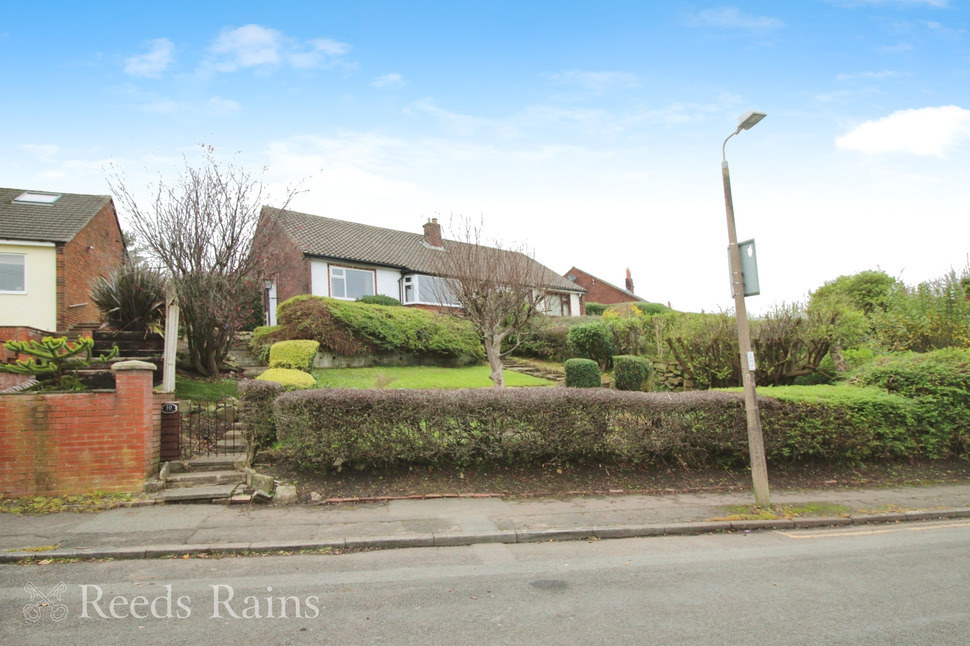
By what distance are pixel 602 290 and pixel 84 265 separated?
38238 mm

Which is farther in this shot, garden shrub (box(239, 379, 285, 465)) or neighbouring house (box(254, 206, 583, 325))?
neighbouring house (box(254, 206, 583, 325))

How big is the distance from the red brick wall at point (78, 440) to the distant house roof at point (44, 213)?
47.4 ft

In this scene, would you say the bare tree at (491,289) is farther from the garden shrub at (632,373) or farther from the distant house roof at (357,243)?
the distant house roof at (357,243)

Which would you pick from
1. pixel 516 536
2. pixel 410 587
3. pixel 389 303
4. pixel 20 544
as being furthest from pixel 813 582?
pixel 389 303

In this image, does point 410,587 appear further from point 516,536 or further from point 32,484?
point 32,484

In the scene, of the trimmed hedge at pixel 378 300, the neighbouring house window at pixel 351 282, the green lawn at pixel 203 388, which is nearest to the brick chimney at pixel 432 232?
the neighbouring house window at pixel 351 282

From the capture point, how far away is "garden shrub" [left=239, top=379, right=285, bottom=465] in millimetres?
9172

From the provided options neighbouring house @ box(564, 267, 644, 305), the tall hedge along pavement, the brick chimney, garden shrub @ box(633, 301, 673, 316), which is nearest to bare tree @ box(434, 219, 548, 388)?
the tall hedge along pavement

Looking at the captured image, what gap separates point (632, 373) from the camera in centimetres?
1647

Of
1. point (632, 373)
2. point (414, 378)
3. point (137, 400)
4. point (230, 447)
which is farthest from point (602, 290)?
point (137, 400)

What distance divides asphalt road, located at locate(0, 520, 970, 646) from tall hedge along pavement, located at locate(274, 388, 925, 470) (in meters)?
2.43

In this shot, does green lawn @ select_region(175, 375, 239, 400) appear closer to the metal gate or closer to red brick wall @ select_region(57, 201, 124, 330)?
the metal gate

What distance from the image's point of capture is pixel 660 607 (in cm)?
471

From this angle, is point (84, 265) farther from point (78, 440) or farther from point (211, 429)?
point (78, 440)
